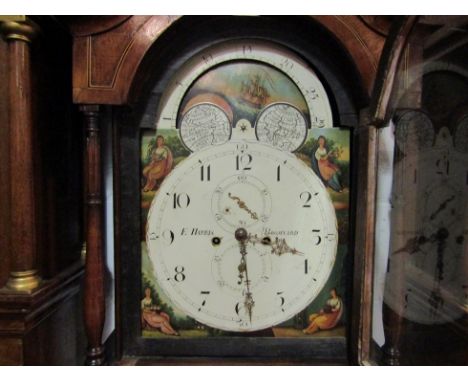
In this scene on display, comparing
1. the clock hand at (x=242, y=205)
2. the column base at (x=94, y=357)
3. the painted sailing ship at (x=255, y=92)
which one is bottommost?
the column base at (x=94, y=357)

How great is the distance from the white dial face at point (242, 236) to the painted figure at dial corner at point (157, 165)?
2cm

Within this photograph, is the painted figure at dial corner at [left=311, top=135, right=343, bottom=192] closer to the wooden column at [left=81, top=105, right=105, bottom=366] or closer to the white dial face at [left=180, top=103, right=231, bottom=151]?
the white dial face at [left=180, top=103, right=231, bottom=151]

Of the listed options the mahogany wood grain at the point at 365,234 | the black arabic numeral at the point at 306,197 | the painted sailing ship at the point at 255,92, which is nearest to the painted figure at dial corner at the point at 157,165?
the painted sailing ship at the point at 255,92

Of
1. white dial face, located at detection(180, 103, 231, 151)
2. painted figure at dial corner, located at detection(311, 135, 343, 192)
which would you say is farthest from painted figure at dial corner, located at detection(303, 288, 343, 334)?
white dial face, located at detection(180, 103, 231, 151)

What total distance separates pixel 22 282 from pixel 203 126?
537 mm

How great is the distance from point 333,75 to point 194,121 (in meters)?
0.36

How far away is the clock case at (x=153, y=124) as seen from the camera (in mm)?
867

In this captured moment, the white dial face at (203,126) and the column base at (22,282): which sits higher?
the white dial face at (203,126)

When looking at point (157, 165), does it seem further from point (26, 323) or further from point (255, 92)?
point (26, 323)

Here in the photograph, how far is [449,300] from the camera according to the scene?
2.72 ft

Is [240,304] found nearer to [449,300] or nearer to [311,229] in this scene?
[311,229]

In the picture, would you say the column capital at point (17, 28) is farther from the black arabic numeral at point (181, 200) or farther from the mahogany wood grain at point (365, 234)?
the mahogany wood grain at point (365, 234)

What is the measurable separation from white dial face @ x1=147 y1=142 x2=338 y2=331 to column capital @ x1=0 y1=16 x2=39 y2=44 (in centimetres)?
42

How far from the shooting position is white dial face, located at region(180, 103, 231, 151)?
89cm
